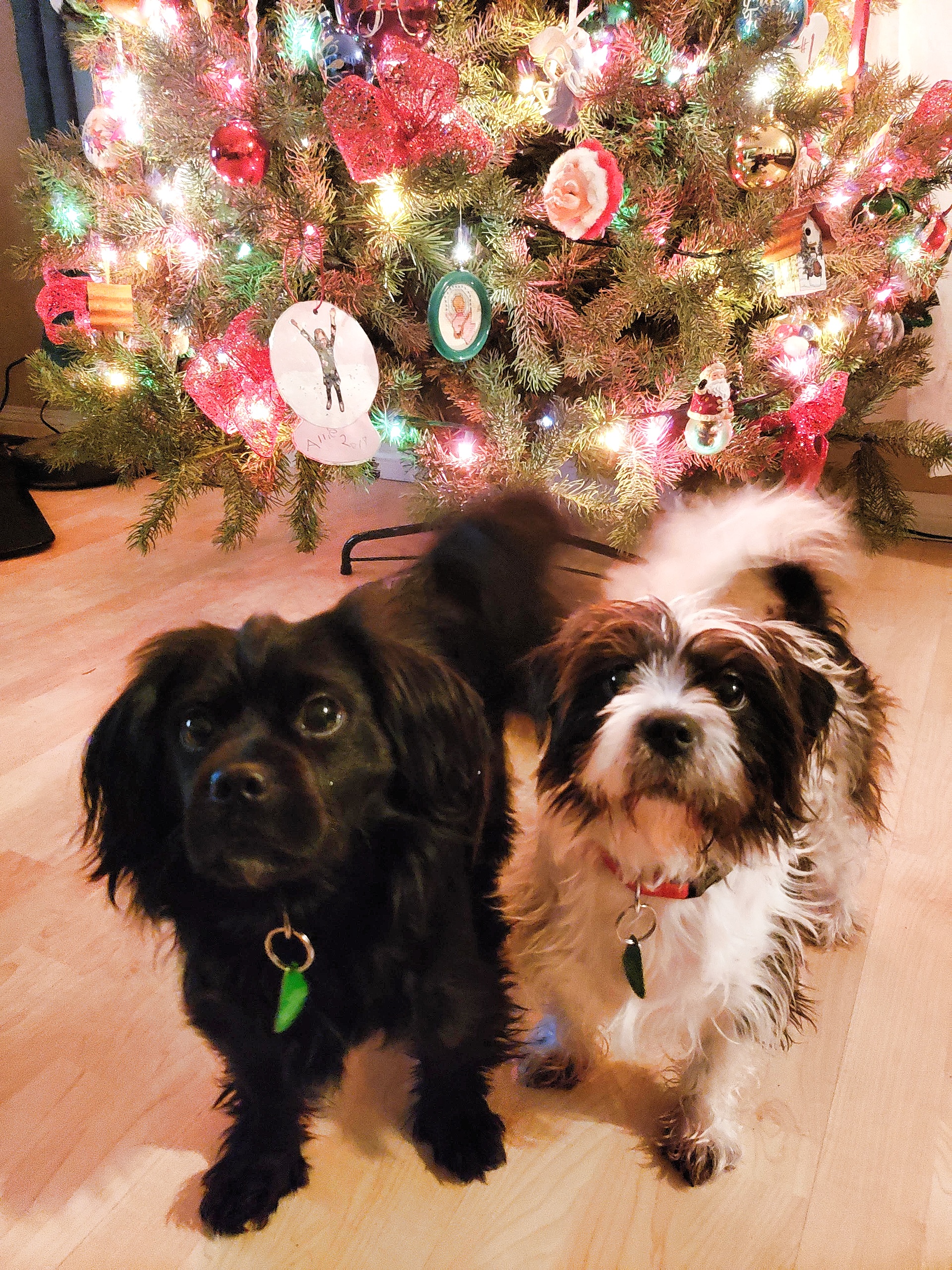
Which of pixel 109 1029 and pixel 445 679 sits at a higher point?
→ pixel 445 679

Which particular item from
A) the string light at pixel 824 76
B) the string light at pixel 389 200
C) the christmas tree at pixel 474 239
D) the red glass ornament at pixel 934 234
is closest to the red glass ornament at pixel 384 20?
the christmas tree at pixel 474 239

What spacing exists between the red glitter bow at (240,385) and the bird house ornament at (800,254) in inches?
32.8

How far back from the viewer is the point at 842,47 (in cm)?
161

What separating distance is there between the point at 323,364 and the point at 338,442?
129 millimetres

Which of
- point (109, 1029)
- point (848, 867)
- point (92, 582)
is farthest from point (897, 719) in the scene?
point (92, 582)

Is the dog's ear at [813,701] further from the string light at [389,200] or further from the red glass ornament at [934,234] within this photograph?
the red glass ornament at [934,234]

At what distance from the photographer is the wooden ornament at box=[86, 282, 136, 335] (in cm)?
147

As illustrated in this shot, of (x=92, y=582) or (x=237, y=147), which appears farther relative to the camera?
(x=92, y=582)

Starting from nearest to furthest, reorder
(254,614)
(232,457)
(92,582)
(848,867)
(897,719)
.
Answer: (254,614), (848,867), (897,719), (232,457), (92,582)

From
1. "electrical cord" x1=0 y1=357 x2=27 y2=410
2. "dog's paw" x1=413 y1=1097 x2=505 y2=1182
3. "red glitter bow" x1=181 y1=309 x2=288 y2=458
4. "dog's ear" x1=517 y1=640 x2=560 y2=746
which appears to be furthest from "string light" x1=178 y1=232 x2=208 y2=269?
"electrical cord" x1=0 y1=357 x2=27 y2=410

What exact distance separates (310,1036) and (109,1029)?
0.32m

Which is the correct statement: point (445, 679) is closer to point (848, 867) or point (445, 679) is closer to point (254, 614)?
point (254, 614)

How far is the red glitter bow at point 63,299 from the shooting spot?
150cm

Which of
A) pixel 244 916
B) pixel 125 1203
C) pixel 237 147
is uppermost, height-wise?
pixel 237 147
